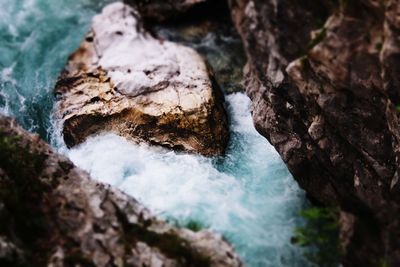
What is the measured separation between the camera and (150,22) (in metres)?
14.3

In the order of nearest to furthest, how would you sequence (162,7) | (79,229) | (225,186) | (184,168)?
1. (79,229)
2. (225,186)
3. (184,168)
4. (162,7)

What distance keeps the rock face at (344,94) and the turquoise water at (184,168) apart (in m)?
1.18

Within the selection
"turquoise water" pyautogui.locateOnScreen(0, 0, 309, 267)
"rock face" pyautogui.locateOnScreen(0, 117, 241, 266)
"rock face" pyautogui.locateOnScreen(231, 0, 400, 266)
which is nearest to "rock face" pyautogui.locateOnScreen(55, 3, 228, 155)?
"turquoise water" pyautogui.locateOnScreen(0, 0, 309, 267)

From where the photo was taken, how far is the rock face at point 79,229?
18.7ft

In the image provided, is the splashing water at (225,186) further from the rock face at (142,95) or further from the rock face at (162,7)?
the rock face at (162,7)

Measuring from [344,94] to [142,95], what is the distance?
16.7ft

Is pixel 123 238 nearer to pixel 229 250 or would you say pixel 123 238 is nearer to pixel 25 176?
pixel 229 250

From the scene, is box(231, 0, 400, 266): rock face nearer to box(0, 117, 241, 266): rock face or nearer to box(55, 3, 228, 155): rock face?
box(0, 117, 241, 266): rock face

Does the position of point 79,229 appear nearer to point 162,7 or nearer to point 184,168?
point 184,168

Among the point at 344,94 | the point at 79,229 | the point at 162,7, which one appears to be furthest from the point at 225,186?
the point at 162,7

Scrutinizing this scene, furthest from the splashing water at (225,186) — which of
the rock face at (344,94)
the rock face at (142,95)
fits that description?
the rock face at (344,94)

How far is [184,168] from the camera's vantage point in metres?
9.52

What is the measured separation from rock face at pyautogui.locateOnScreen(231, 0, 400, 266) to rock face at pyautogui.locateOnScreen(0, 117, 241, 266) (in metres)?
2.15

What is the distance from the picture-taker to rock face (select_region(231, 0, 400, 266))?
19.4ft
